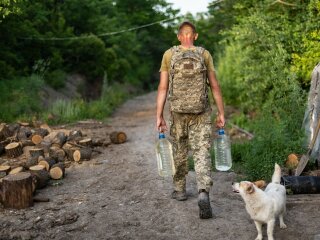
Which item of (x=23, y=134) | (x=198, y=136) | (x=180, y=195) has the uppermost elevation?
(x=198, y=136)

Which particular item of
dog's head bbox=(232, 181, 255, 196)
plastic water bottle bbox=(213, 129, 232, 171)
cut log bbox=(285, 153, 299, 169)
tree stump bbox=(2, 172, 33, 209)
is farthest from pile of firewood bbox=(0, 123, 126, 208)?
cut log bbox=(285, 153, 299, 169)

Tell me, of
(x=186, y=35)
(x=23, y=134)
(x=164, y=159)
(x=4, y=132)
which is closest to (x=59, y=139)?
(x=23, y=134)

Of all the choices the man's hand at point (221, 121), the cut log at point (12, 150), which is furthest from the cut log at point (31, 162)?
the man's hand at point (221, 121)

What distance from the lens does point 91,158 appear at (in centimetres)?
968

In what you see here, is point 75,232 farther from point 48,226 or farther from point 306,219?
point 306,219

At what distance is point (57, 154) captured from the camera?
9047 mm

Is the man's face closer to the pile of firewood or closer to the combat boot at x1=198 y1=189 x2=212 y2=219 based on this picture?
the combat boot at x1=198 y1=189 x2=212 y2=219

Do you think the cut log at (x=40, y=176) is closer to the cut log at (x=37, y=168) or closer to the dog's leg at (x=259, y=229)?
the cut log at (x=37, y=168)

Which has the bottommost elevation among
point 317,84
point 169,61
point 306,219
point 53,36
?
point 306,219

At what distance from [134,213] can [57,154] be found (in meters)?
3.53

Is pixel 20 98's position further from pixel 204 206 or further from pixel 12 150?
pixel 204 206

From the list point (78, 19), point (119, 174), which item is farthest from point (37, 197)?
point (78, 19)

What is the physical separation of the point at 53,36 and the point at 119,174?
12378mm

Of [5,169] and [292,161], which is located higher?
[5,169]
